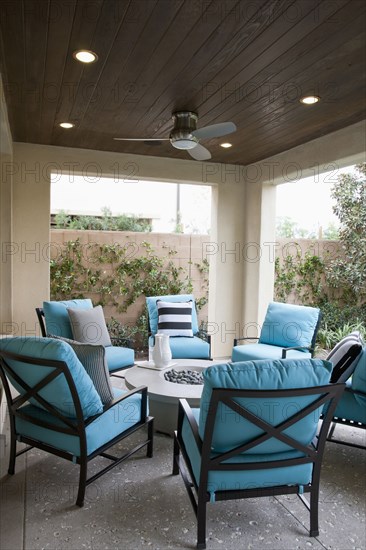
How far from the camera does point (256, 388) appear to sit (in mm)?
1838

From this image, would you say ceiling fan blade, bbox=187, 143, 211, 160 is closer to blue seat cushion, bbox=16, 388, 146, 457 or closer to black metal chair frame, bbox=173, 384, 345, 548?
blue seat cushion, bbox=16, 388, 146, 457

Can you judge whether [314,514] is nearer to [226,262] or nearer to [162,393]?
[162,393]

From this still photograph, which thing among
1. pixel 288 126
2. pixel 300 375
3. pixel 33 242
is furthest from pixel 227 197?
pixel 300 375

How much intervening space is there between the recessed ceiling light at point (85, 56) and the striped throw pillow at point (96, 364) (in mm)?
1826

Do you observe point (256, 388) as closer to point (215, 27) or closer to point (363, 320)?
point (215, 27)

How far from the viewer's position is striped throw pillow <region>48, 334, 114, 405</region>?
236 centimetres

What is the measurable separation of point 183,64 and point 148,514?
277 centimetres

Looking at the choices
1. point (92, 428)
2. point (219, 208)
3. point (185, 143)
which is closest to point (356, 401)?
point (92, 428)

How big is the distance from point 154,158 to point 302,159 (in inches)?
73.7

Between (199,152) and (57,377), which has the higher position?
(199,152)

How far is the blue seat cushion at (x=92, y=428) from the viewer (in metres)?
2.26

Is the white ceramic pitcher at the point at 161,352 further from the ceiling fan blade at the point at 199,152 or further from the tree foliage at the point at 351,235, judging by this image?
the tree foliage at the point at 351,235

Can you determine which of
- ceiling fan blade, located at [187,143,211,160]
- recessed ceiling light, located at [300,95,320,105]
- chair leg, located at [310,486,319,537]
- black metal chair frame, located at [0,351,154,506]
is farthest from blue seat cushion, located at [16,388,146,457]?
recessed ceiling light, located at [300,95,320,105]

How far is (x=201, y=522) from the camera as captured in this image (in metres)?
1.95
